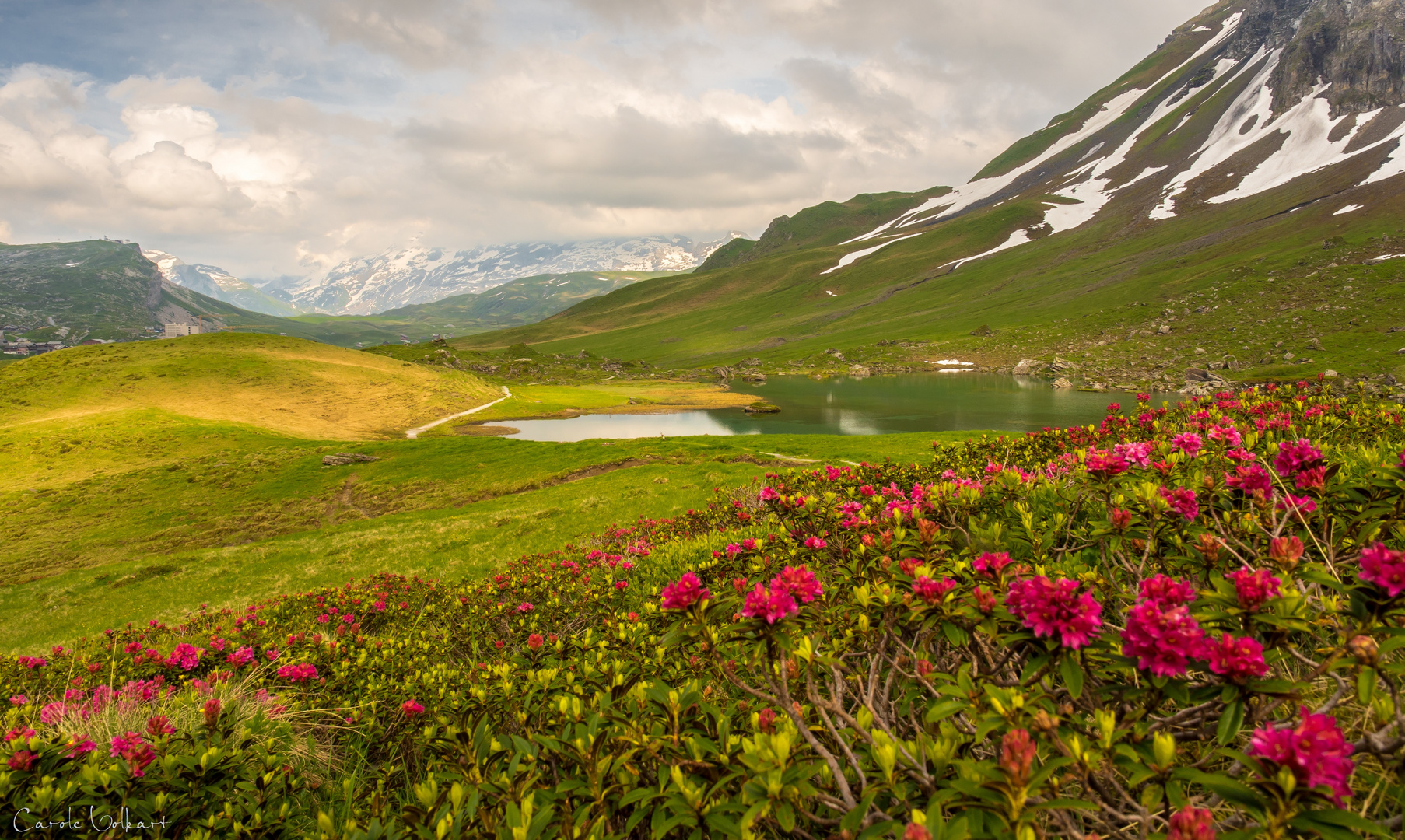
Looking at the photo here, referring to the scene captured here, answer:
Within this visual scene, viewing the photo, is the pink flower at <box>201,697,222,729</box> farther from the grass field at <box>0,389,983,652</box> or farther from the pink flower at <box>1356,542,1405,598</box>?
the grass field at <box>0,389,983,652</box>

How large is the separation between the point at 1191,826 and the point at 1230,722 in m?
0.65

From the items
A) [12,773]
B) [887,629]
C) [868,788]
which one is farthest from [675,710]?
[12,773]

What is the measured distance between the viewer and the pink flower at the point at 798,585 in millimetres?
3066

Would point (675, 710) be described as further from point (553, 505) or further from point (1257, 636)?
point (553, 505)

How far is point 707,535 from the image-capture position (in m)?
11.4

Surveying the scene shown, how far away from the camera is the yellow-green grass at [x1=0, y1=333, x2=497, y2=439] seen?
5734 cm

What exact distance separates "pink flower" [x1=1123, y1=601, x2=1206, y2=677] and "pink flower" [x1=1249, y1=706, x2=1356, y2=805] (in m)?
0.36

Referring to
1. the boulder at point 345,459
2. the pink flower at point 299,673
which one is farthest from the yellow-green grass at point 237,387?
the pink flower at point 299,673

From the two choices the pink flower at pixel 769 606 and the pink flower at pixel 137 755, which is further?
the pink flower at pixel 137 755

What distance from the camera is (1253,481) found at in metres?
4.06

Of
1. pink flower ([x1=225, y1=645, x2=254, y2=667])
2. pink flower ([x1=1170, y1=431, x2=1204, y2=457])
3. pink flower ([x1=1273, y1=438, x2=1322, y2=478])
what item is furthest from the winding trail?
pink flower ([x1=1273, y1=438, x2=1322, y2=478])

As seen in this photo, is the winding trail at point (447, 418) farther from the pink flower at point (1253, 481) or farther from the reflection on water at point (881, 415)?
the pink flower at point (1253, 481)

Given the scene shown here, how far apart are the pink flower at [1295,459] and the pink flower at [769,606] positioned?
426 centimetres

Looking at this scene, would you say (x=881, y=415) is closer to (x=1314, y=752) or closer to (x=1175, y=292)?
(x=1314, y=752)
